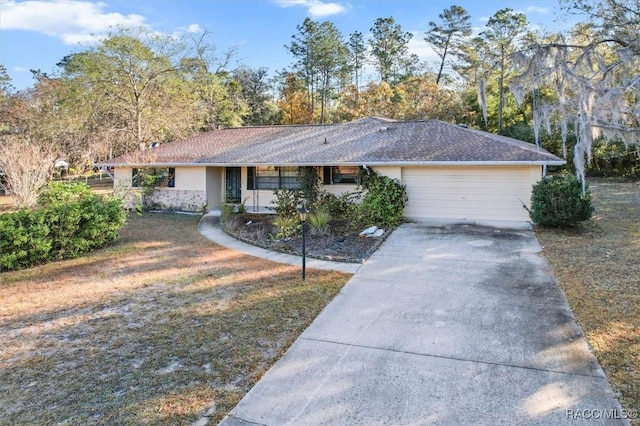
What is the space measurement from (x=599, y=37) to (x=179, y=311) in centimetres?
1451

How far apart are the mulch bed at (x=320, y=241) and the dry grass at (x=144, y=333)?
114 cm

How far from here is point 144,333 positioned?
16.8 feet

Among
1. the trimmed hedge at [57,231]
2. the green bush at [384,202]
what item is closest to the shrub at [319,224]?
the green bush at [384,202]

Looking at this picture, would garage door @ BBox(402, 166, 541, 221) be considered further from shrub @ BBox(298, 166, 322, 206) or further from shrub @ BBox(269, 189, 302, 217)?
shrub @ BBox(269, 189, 302, 217)

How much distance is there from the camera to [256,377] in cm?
404

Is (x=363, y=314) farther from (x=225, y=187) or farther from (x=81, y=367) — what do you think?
(x=225, y=187)

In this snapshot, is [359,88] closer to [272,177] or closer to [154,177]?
[272,177]

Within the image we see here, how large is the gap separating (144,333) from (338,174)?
10.4 m

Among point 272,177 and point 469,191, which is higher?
point 272,177

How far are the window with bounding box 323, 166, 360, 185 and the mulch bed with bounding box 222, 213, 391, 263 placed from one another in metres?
2.13

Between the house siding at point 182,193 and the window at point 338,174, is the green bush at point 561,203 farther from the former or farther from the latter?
the house siding at point 182,193

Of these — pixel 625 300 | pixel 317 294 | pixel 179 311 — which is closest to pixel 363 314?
pixel 317 294

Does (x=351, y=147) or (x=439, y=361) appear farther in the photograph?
(x=351, y=147)

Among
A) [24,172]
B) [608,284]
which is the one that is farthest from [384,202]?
[24,172]
